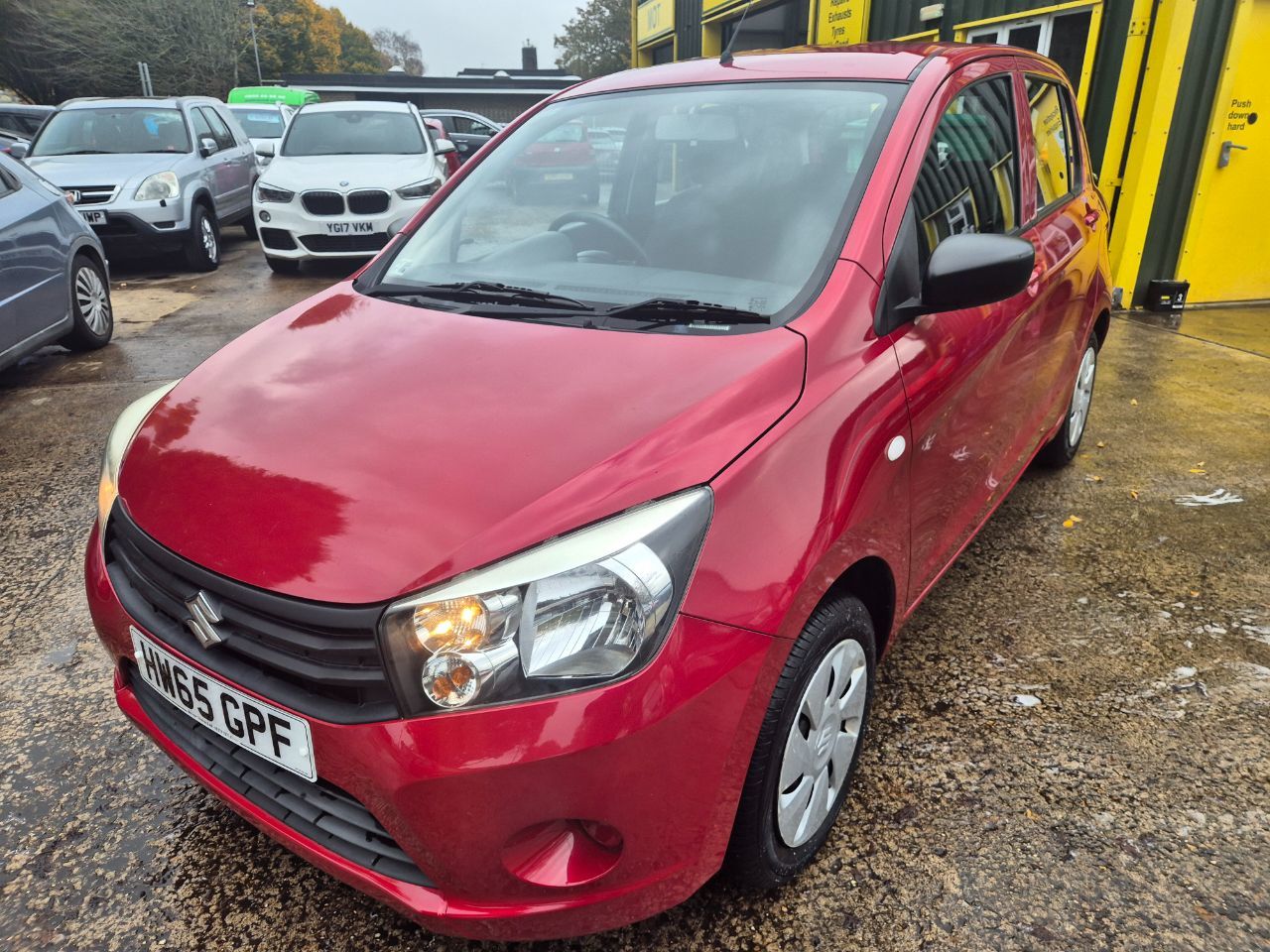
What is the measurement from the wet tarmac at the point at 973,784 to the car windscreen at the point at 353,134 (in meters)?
6.34

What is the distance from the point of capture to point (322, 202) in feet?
27.1

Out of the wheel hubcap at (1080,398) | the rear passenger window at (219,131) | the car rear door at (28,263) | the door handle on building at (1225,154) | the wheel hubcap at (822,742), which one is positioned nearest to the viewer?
the wheel hubcap at (822,742)

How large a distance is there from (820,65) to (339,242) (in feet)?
22.6

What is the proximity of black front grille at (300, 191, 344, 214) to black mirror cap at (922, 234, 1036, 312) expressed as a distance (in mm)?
7423

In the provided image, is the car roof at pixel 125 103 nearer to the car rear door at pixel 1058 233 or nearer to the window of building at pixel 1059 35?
the window of building at pixel 1059 35

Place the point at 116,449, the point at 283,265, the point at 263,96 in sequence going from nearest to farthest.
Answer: the point at 116,449 < the point at 283,265 < the point at 263,96

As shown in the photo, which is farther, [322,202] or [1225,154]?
[322,202]

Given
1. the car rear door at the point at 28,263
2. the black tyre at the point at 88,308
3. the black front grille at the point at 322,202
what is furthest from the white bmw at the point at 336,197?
the car rear door at the point at 28,263

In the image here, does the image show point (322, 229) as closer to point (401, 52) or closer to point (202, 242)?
point (202, 242)

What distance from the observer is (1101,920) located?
174 centimetres

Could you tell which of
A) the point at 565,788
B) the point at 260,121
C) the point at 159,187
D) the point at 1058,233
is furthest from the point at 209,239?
the point at 565,788

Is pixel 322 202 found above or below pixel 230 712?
above

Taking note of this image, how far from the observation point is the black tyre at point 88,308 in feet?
18.9

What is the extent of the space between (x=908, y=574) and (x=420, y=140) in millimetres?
8547
